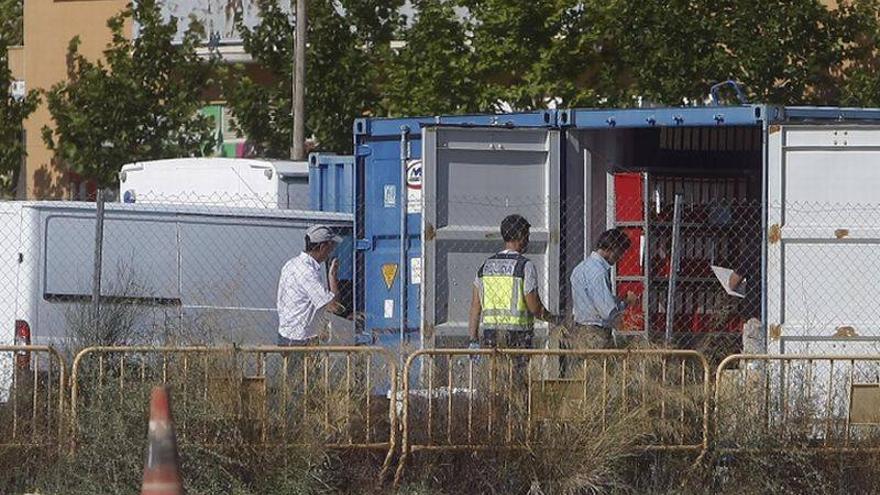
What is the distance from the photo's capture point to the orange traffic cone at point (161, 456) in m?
8.05

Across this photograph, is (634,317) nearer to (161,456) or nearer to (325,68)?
(161,456)

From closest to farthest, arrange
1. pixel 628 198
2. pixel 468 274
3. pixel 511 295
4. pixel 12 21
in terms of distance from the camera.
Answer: pixel 511 295
pixel 468 274
pixel 628 198
pixel 12 21

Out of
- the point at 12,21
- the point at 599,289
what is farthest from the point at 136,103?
the point at 599,289

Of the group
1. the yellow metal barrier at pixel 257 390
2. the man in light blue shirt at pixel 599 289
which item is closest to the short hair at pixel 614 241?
the man in light blue shirt at pixel 599 289

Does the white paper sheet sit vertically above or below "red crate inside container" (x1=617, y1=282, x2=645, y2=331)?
above

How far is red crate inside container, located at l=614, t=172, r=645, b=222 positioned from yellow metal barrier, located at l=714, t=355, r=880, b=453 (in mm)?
3880

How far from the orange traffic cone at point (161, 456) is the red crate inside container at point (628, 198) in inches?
295

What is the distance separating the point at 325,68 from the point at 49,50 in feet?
22.4

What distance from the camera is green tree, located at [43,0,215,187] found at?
27.1 m

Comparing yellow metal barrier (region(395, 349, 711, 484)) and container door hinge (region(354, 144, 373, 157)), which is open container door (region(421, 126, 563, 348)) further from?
yellow metal barrier (region(395, 349, 711, 484))

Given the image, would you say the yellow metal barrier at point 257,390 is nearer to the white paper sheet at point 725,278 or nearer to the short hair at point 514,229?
the short hair at point 514,229

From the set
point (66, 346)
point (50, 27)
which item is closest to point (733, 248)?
point (66, 346)

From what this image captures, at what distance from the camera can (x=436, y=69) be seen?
24.0 metres

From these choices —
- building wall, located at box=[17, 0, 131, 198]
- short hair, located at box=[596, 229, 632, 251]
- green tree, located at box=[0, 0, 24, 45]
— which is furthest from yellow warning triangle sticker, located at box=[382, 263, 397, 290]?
green tree, located at box=[0, 0, 24, 45]
